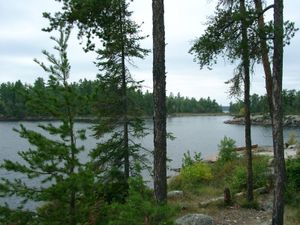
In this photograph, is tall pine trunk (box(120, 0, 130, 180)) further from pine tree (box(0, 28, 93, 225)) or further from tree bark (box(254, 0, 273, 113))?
pine tree (box(0, 28, 93, 225))

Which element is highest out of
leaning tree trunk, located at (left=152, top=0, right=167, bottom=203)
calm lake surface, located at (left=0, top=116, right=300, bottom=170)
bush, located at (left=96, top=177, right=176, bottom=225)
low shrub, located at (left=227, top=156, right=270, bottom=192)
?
leaning tree trunk, located at (left=152, top=0, right=167, bottom=203)

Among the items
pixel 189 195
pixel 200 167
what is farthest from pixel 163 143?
pixel 200 167

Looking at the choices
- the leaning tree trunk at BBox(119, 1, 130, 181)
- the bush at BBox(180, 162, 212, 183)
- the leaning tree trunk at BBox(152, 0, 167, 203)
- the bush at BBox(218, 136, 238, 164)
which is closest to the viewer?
the leaning tree trunk at BBox(152, 0, 167, 203)

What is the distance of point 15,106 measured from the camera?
130 m

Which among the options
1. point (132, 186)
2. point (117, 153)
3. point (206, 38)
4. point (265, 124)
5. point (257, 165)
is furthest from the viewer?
point (265, 124)

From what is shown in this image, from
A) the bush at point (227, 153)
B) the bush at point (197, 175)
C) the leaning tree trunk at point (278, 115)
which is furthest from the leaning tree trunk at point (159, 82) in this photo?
the bush at point (227, 153)

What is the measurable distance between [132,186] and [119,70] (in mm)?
11950

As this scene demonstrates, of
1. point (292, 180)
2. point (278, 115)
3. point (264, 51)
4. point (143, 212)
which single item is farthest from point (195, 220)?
point (143, 212)

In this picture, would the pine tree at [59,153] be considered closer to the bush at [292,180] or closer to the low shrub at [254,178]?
the bush at [292,180]

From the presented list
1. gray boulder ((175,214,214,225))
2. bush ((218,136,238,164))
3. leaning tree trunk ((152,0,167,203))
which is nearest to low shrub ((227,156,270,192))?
gray boulder ((175,214,214,225))

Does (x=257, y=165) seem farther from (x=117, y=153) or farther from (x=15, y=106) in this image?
(x=15, y=106)

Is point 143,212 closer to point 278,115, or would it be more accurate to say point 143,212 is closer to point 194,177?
point 278,115

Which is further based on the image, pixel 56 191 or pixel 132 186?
pixel 56 191

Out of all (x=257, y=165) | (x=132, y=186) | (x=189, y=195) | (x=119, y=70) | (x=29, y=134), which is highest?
(x=119, y=70)
